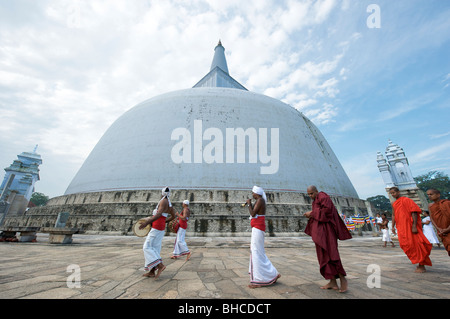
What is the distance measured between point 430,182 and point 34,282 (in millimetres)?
60948

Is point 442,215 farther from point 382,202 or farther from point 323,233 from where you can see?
point 382,202

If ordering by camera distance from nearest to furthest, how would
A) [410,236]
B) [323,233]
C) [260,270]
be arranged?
[260,270] < [323,233] < [410,236]

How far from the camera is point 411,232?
13.0ft

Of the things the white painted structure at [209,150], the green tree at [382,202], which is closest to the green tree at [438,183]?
the green tree at [382,202]

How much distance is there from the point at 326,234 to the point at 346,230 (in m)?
0.38

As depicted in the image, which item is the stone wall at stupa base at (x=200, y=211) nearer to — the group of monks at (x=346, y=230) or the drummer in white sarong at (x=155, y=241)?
the group of monks at (x=346, y=230)

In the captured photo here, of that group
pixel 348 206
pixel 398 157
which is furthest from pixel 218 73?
pixel 398 157

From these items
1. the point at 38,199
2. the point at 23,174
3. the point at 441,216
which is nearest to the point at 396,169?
the point at 441,216

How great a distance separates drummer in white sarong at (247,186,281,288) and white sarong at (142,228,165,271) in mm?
1464

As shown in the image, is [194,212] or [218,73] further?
[218,73]

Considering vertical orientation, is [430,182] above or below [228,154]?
above

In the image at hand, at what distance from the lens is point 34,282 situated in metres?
2.70

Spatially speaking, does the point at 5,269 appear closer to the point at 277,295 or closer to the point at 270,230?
the point at 277,295

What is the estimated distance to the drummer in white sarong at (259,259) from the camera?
102 inches
